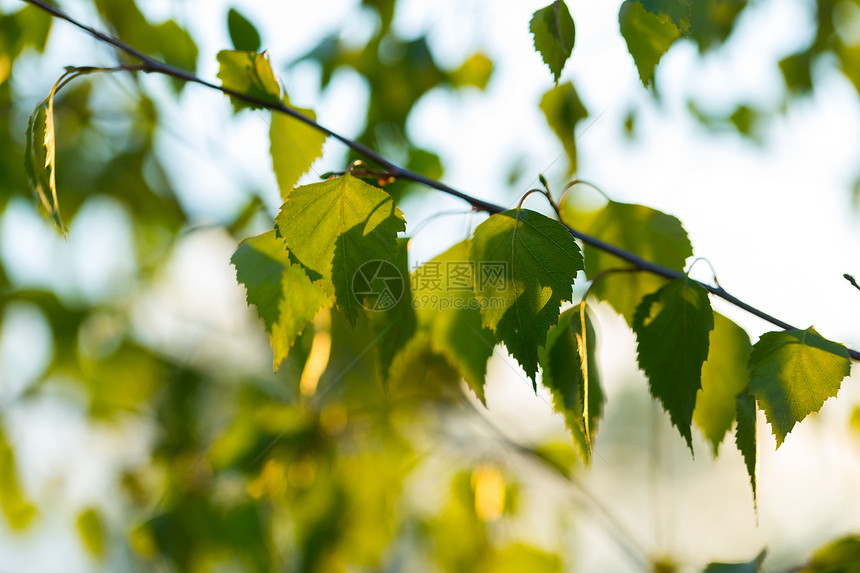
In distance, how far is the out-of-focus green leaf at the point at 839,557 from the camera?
400 mm

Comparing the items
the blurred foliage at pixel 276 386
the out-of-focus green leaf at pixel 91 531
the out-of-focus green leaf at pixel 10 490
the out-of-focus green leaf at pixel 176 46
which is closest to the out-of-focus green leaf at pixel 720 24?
the blurred foliage at pixel 276 386

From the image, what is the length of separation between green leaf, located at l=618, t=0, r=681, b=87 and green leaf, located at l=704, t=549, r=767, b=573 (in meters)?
0.33

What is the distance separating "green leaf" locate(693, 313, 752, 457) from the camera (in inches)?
15.6

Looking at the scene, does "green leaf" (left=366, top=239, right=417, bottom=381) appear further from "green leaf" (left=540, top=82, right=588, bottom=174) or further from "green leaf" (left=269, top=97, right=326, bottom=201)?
"green leaf" (left=540, top=82, right=588, bottom=174)

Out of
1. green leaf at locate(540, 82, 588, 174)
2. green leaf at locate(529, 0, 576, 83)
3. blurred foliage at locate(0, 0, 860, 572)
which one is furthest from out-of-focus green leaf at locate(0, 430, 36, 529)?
green leaf at locate(529, 0, 576, 83)

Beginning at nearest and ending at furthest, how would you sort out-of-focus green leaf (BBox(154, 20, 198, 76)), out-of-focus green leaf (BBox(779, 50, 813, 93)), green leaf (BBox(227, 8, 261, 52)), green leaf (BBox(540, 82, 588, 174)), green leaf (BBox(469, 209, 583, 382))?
green leaf (BBox(469, 209, 583, 382)) < green leaf (BBox(227, 8, 261, 52)) < green leaf (BBox(540, 82, 588, 174)) < out-of-focus green leaf (BBox(154, 20, 198, 76)) < out-of-focus green leaf (BBox(779, 50, 813, 93))

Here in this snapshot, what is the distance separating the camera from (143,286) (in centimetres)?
128

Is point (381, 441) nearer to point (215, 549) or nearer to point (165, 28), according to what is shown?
point (215, 549)

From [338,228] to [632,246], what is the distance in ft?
0.78

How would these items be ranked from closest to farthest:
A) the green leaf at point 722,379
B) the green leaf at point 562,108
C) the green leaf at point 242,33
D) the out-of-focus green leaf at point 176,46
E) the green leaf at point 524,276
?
the green leaf at point 524,276 < the green leaf at point 722,379 < the green leaf at point 242,33 < the green leaf at point 562,108 < the out-of-focus green leaf at point 176,46

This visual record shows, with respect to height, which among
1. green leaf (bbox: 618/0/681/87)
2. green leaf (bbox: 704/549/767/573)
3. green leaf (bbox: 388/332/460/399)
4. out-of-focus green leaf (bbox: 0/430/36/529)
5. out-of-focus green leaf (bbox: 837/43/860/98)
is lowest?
out-of-focus green leaf (bbox: 0/430/36/529)

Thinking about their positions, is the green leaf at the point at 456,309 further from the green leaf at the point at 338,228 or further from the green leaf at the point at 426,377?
the green leaf at the point at 426,377

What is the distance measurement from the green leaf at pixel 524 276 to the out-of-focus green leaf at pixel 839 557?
0.97 feet

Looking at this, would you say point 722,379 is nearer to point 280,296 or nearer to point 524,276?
point 524,276
